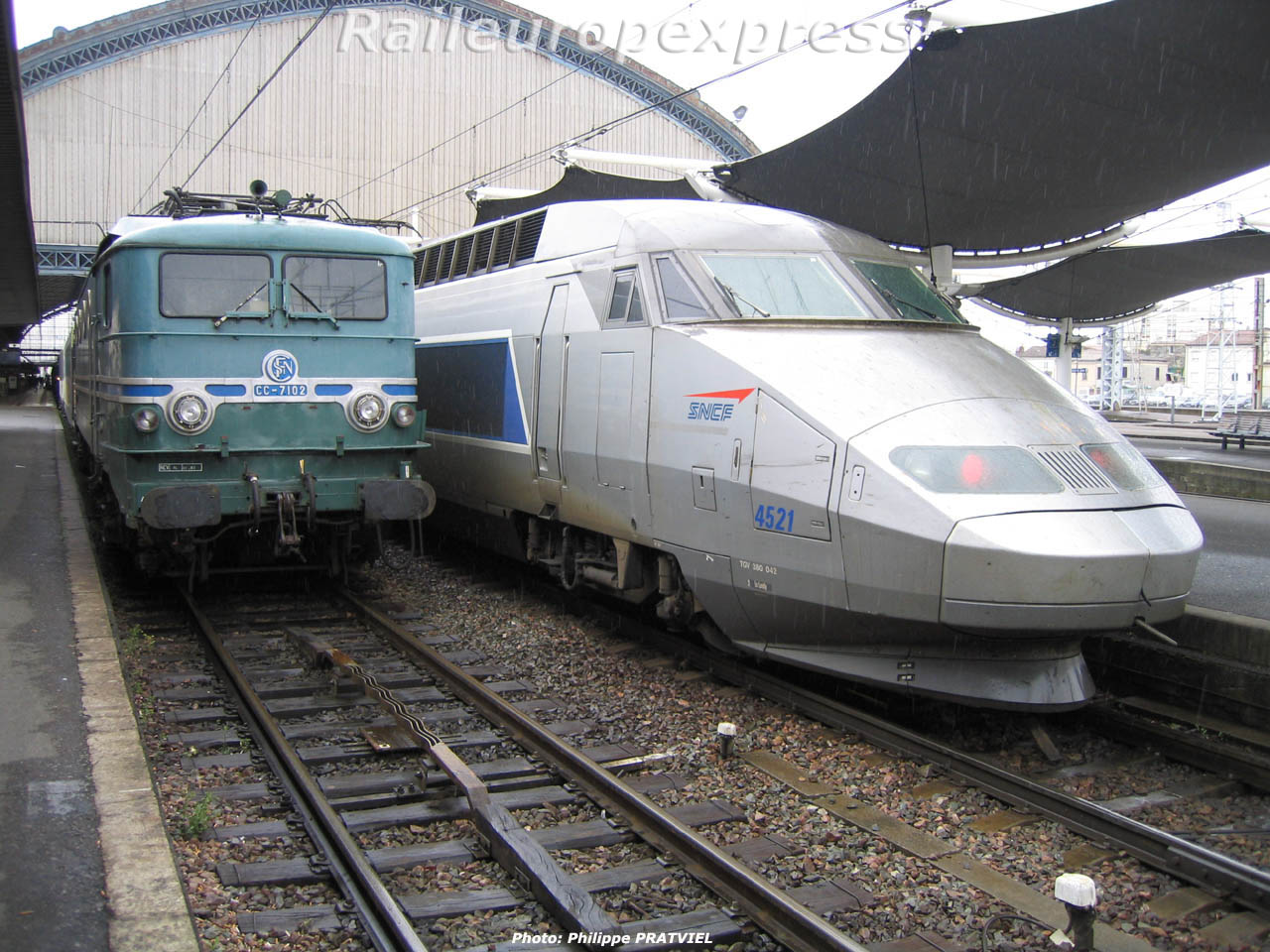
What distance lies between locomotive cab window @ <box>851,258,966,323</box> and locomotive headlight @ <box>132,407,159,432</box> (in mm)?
5611

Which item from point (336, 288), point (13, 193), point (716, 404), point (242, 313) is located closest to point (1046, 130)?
point (336, 288)

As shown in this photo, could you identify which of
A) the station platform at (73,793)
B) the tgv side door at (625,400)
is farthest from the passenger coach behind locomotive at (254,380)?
the tgv side door at (625,400)

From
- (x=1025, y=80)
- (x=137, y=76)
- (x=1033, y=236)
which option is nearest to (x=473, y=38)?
(x=137, y=76)

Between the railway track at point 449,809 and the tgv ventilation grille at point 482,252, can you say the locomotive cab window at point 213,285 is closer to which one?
the tgv ventilation grille at point 482,252

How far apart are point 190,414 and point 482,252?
3.47 m

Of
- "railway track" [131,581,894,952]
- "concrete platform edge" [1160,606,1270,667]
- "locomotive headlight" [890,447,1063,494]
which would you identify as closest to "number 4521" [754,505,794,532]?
"locomotive headlight" [890,447,1063,494]

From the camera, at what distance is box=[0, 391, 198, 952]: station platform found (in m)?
4.21

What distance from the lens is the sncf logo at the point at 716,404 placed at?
7004mm

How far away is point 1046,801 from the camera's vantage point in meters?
5.77

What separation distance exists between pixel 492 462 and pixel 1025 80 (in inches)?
307

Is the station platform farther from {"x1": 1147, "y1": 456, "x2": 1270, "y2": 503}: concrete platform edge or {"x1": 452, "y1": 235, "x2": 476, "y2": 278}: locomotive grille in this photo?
{"x1": 1147, "y1": 456, "x2": 1270, "y2": 503}: concrete platform edge

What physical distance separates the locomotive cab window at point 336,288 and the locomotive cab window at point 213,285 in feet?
0.73

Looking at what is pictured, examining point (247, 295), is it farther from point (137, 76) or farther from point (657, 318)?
point (137, 76)

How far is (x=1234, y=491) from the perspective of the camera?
1498cm
